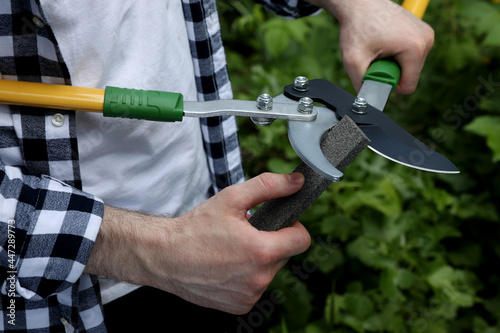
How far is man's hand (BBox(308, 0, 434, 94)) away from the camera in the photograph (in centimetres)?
111

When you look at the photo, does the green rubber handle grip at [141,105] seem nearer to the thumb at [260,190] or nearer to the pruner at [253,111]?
the pruner at [253,111]

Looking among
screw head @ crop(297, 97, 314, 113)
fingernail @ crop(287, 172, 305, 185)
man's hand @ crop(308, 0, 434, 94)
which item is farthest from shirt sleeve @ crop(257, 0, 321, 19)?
fingernail @ crop(287, 172, 305, 185)

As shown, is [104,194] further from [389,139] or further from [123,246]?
[389,139]

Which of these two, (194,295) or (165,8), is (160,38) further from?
(194,295)

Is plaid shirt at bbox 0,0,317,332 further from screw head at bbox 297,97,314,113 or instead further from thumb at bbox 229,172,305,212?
screw head at bbox 297,97,314,113

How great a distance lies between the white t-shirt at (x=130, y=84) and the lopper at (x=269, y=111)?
0.08m

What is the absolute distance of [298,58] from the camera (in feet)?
7.72

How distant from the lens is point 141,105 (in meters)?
0.83

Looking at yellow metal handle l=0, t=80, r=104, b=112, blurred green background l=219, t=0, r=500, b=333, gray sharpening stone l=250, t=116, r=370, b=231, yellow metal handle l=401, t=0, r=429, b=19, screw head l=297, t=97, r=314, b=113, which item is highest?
yellow metal handle l=0, t=80, r=104, b=112

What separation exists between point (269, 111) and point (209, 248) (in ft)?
0.85

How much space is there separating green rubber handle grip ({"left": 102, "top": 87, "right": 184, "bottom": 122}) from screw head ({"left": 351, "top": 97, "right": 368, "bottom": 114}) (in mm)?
317

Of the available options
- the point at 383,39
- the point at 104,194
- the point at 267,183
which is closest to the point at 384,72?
the point at 383,39

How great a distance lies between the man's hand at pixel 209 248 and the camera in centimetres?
80

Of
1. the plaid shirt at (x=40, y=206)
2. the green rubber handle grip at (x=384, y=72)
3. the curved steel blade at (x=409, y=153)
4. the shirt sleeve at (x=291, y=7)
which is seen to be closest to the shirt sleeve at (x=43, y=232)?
the plaid shirt at (x=40, y=206)
